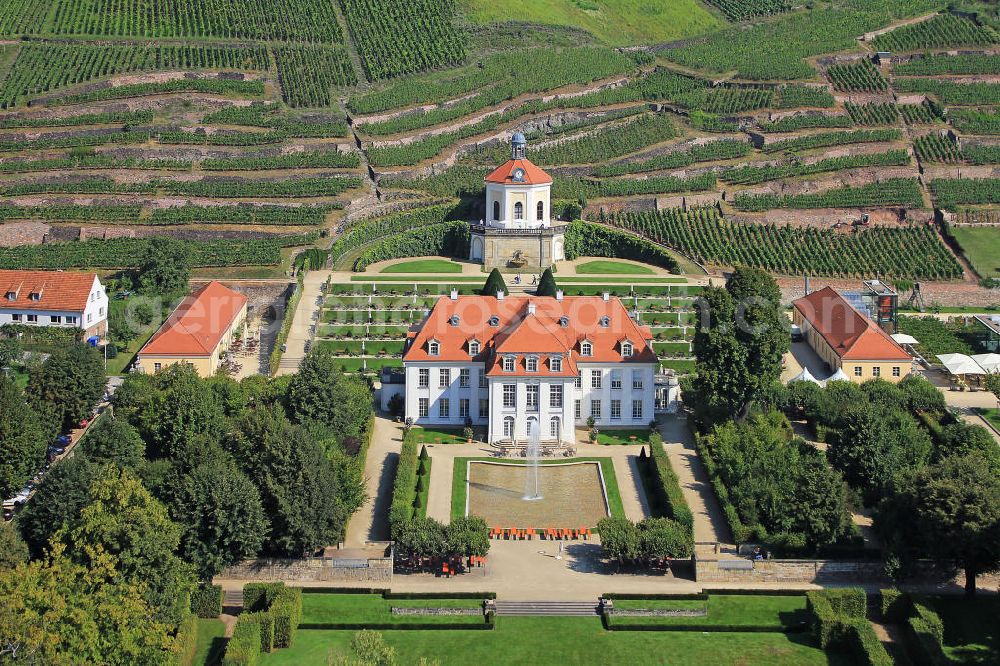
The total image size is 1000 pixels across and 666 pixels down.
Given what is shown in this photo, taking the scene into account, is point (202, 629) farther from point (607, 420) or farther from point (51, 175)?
point (51, 175)

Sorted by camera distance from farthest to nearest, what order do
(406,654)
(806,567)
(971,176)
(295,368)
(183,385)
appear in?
(971,176), (295,368), (183,385), (806,567), (406,654)

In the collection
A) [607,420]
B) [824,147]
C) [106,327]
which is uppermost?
[824,147]

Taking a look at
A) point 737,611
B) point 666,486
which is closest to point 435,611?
point 737,611

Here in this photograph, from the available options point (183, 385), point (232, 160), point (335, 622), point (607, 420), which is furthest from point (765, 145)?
point (335, 622)

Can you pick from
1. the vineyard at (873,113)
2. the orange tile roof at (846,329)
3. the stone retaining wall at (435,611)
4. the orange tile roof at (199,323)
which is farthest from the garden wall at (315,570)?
the vineyard at (873,113)

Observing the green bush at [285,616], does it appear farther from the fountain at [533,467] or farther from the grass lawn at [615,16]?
the grass lawn at [615,16]

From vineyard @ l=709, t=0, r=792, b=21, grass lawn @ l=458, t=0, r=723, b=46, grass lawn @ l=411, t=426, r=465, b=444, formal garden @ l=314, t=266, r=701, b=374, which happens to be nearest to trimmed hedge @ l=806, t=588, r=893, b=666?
grass lawn @ l=411, t=426, r=465, b=444

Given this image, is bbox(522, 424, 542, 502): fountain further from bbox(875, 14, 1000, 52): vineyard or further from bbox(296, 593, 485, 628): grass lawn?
bbox(875, 14, 1000, 52): vineyard
